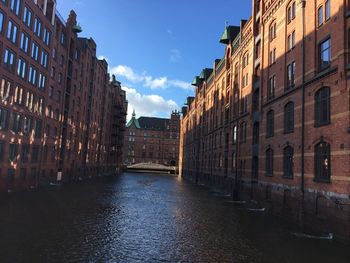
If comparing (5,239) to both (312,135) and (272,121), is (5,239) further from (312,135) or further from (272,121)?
(272,121)

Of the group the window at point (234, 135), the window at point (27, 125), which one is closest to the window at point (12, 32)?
the window at point (27, 125)

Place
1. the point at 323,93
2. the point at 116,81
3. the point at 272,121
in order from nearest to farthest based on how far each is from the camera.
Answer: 1. the point at 323,93
2. the point at 272,121
3. the point at 116,81

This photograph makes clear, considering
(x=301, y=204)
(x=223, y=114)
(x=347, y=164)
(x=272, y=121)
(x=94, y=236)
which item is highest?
(x=223, y=114)

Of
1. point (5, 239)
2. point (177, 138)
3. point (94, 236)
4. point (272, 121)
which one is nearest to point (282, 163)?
point (272, 121)

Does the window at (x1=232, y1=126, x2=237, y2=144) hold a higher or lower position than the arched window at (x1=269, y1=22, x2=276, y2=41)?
lower

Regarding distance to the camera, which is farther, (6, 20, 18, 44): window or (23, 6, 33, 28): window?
(23, 6, 33, 28): window

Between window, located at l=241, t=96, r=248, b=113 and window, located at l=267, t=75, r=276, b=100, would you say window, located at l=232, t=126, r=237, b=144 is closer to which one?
window, located at l=241, t=96, r=248, b=113

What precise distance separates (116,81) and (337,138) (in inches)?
3473

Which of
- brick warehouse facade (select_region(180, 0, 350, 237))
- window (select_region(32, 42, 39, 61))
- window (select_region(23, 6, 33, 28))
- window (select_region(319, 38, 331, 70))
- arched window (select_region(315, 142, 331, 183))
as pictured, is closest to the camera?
brick warehouse facade (select_region(180, 0, 350, 237))

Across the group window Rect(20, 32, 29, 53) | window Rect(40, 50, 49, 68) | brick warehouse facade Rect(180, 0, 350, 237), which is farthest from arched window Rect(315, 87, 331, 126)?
window Rect(40, 50, 49, 68)

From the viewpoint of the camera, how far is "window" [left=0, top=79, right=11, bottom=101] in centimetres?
3312

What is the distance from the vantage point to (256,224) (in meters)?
23.2

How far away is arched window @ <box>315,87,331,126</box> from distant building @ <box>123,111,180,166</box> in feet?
399

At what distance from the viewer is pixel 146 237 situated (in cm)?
1842
